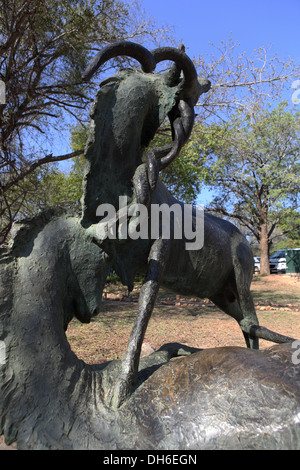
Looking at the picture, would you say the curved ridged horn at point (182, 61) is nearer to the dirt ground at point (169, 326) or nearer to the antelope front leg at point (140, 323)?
the antelope front leg at point (140, 323)

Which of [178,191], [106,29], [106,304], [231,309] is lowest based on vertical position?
[106,304]

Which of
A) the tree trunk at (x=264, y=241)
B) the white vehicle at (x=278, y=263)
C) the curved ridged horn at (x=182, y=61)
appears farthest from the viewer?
the white vehicle at (x=278, y=263)

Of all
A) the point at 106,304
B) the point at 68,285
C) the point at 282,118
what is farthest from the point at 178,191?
the point at 68,285

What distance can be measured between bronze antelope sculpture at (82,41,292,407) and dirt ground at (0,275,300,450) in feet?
9.39

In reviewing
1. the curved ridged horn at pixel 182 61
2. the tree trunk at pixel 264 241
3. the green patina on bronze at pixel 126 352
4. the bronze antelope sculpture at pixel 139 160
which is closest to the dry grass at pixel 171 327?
the bronze antelope sculpture at pixel 139 160

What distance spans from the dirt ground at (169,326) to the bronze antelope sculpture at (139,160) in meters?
2.86

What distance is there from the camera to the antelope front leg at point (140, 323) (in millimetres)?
1882

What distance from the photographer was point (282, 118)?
1786 cm

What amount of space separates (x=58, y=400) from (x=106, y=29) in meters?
7.67

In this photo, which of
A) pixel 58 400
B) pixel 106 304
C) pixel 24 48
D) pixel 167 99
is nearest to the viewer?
pixel 58 400

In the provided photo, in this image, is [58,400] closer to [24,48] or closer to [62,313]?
[62,313]

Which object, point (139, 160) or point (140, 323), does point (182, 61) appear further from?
point (140, 323)

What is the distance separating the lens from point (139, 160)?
232 cm

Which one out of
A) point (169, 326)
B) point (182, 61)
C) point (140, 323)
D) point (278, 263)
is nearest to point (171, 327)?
point (169, 326)
